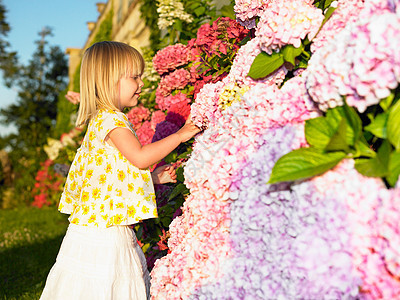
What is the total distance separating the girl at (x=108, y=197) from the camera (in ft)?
7.27

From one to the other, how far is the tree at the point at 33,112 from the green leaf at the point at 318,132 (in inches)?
631

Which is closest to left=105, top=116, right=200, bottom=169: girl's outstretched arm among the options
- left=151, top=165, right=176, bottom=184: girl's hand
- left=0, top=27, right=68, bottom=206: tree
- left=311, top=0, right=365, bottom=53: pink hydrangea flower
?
left=151, top=165, right=176, bottom=184: girl's hand

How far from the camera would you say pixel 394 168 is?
1094 mm

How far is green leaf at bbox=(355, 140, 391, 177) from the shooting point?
1.11 metres

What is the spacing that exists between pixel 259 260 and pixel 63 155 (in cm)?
760

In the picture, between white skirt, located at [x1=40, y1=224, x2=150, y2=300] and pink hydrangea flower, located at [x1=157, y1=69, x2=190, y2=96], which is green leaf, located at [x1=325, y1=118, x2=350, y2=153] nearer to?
white skirt, located at [x1=40, y1=224, x2=150, y2=300]

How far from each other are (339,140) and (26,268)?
5.40m

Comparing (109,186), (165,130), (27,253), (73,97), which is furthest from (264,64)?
(27,253)

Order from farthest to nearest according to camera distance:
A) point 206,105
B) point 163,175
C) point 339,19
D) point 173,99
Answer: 1. point 173,99
2. point 163,175
3. point 206,105
4. point 339,19

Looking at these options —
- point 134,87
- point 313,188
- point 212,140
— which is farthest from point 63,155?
point 313,188

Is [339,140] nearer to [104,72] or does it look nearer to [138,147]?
[138,147]

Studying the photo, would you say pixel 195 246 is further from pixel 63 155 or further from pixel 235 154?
pixel 63 155

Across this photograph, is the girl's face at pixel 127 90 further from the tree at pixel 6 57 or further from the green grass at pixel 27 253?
the tree at pixel 6 57

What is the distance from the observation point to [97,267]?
2215 mm
